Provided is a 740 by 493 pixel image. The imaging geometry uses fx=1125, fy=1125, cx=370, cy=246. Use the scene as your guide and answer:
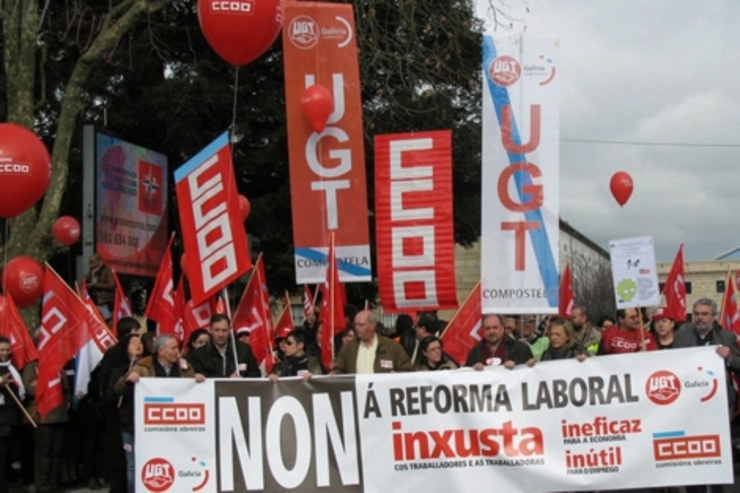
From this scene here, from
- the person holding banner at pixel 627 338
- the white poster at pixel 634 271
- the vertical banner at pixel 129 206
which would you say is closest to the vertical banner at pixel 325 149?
the person holding banner at pixel 627 338

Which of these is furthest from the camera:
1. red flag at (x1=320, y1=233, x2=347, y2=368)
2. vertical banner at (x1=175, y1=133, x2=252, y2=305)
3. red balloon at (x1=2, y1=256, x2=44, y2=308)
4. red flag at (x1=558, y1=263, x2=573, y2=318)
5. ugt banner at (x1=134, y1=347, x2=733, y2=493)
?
red flag at (x1=558, y1=263, x2=573, y2=318)

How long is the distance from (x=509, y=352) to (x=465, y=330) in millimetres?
1795

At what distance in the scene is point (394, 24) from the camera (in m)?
16.9

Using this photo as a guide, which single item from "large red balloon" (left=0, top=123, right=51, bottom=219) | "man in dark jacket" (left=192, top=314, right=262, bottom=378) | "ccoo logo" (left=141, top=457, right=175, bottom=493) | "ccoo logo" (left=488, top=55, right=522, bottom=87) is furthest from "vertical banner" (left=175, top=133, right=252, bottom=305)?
"ccoo logo" (left=488, top=55, right=522, bottom=87)

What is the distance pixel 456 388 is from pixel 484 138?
7.30 ft

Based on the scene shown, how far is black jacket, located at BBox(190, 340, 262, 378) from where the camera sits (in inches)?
391

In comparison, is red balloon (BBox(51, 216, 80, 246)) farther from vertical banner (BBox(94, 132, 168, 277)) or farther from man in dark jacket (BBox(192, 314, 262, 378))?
man in dark jacket (BBox(192, 314, 262, 378))

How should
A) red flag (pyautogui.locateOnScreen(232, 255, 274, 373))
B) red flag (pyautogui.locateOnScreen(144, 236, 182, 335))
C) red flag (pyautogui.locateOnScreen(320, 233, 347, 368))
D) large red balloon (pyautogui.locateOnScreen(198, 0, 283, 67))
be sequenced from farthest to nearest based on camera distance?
1. red flag (pyautogui.locateOnScreen(232, 255, 274, 373))
2. red flag (pyautogui.locateOnScreen(144, 236, 182, 335))
3. large red balloon (pyautogui.locateOnScreen(198, 0, 283, 67))
4. red flag (pyautogui.locateOnScreen(320, 233, 347, 368))

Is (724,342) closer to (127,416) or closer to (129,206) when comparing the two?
(127,416)

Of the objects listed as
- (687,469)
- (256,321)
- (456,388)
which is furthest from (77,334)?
(687,469)

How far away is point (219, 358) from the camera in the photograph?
9.98m

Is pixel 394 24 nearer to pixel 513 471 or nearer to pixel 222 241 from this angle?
pixel 222 241

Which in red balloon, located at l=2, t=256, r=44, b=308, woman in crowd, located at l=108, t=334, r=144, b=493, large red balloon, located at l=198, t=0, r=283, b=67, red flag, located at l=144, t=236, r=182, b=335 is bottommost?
woman in crowd, located at l=108, t=334, r=144, b=493

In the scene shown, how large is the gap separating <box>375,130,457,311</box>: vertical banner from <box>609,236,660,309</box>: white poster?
132 inches
